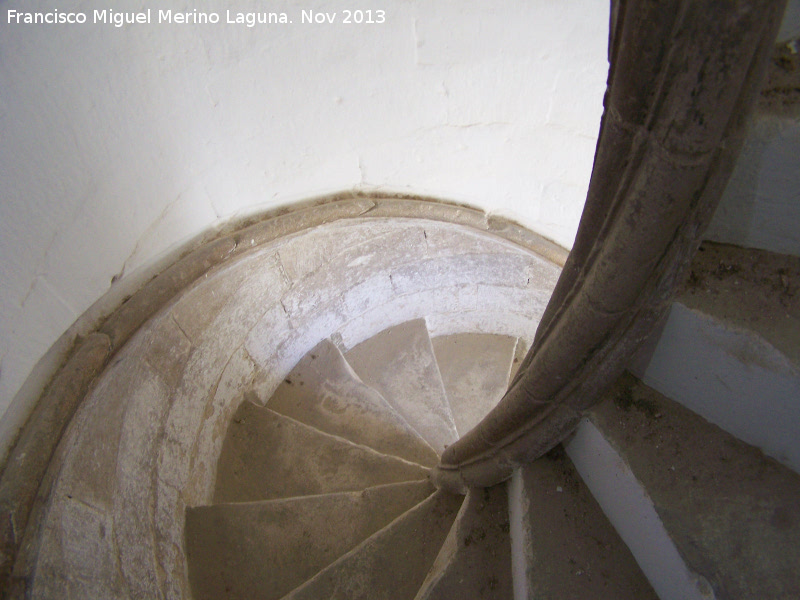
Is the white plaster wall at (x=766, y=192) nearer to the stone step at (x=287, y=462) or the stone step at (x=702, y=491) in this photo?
the stone step at (x=702, y=491)

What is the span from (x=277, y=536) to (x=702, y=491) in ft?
5.78

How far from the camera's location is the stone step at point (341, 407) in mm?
2805

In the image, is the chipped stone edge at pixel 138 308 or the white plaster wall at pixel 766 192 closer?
the white plaster wall at pixel 766 192

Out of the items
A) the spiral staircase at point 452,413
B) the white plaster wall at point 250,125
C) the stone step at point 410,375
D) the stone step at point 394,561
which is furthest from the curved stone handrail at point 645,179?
the stone step at point 410,375

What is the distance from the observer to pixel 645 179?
81 cm

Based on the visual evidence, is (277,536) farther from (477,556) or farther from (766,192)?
(766,192)

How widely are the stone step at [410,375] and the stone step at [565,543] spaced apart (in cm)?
176

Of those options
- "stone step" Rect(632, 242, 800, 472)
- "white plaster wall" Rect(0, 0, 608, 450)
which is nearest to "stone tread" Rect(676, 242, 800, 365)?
"stone step" Rect(632, 242, 800, 472)


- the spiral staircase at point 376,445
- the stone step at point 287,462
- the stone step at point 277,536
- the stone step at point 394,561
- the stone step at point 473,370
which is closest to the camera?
the spiral staircase at point 376,445

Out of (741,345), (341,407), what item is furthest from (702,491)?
(341,407)

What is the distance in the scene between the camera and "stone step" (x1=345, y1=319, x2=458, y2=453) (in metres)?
3.15

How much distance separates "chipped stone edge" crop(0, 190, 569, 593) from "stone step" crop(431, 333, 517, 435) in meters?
1.09

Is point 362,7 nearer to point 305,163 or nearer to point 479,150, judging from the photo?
point 305,163

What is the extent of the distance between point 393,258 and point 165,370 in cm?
131
